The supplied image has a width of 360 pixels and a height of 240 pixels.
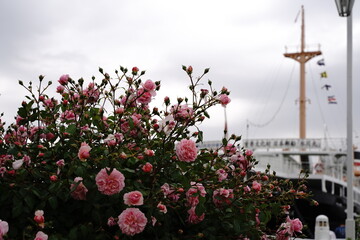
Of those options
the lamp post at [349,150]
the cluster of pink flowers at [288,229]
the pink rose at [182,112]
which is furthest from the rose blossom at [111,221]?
the lamp post at [349,150]

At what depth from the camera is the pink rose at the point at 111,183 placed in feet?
8.77

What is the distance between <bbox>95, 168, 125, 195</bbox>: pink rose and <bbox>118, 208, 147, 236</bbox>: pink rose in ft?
0.40

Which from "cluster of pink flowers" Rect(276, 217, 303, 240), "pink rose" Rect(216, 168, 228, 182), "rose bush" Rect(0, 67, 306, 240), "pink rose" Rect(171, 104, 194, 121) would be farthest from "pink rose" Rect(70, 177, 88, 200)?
"cluster of pink flowers" Rect(276, 217, 303, 240)

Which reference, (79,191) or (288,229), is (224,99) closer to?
(288,229)

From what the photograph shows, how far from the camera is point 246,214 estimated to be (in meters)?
3.21

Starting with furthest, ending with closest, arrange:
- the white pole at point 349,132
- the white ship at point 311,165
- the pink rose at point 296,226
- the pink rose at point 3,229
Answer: the white ship at point 311,165 → the white pole at point 349,132 → the pink rose at point 296,226 → the pink rose at point 3,229

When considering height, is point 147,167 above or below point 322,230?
above

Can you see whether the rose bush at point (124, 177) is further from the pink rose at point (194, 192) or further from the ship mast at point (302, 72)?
the ship mast at point (302, 72)

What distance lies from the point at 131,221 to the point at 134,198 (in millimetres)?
116

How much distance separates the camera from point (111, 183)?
8.79ft

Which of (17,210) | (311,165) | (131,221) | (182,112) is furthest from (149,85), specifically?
(311,165)

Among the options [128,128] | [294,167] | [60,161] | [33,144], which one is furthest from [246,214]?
[294,167]

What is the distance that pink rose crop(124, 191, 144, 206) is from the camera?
2.67m

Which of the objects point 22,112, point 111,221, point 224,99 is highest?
point 224,99
